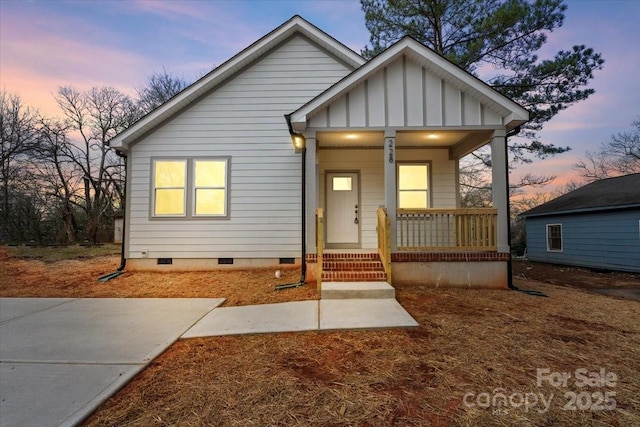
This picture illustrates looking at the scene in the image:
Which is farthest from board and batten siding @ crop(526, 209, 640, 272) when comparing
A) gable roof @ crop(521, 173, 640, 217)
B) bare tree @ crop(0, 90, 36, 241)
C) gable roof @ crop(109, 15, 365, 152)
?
bare tree @ crop(0, 90, 36, 241)

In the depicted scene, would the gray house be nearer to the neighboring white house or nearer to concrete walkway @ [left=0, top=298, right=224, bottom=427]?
the neighboring white house

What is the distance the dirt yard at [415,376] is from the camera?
80.0 inches

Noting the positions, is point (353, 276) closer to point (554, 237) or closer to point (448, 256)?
point (448, 256)

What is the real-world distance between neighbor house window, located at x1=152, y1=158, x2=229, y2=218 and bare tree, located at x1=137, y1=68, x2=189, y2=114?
15108mm

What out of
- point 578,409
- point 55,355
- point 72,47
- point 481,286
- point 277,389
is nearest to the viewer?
point 578,409

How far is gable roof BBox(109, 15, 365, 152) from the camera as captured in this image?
7637 mm

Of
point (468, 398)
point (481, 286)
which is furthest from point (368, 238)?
point (468, 398)

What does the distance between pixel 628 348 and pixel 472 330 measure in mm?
1520

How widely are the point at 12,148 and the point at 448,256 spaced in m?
21.7

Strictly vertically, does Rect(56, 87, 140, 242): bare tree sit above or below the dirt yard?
above

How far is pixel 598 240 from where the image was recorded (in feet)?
37.8

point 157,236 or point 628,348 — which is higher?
point 157,236

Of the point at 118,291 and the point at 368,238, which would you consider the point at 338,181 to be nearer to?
the point at 368,238

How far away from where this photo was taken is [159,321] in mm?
4145
